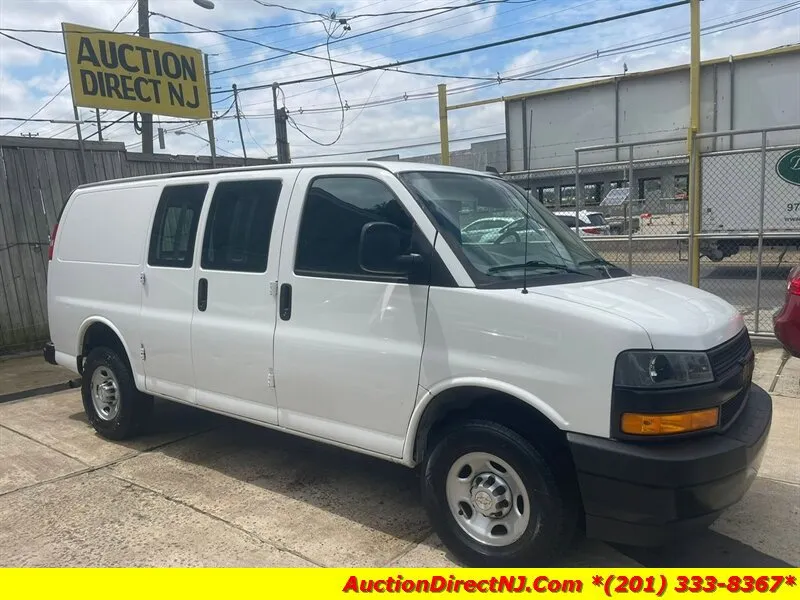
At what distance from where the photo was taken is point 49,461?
5.04 metres

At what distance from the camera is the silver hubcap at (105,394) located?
17.8 feet

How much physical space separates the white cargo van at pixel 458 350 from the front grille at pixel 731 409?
0.01 metres

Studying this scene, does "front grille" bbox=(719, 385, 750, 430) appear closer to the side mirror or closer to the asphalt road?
the side mirror

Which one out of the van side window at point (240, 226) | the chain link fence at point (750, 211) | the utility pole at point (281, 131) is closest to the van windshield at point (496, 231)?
the van side window at point (240, 226)

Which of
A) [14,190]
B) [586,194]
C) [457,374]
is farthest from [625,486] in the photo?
[14,190]

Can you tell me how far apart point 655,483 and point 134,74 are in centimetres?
948

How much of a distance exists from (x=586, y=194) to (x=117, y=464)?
7.18 m

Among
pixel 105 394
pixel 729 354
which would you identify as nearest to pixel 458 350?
pixel 729 354

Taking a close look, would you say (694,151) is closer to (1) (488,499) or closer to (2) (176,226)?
(2) (176,226)

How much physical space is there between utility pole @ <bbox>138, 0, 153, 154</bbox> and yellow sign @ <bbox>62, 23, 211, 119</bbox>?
3.15 feet

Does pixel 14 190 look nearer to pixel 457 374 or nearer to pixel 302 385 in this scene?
pixel 302 385
